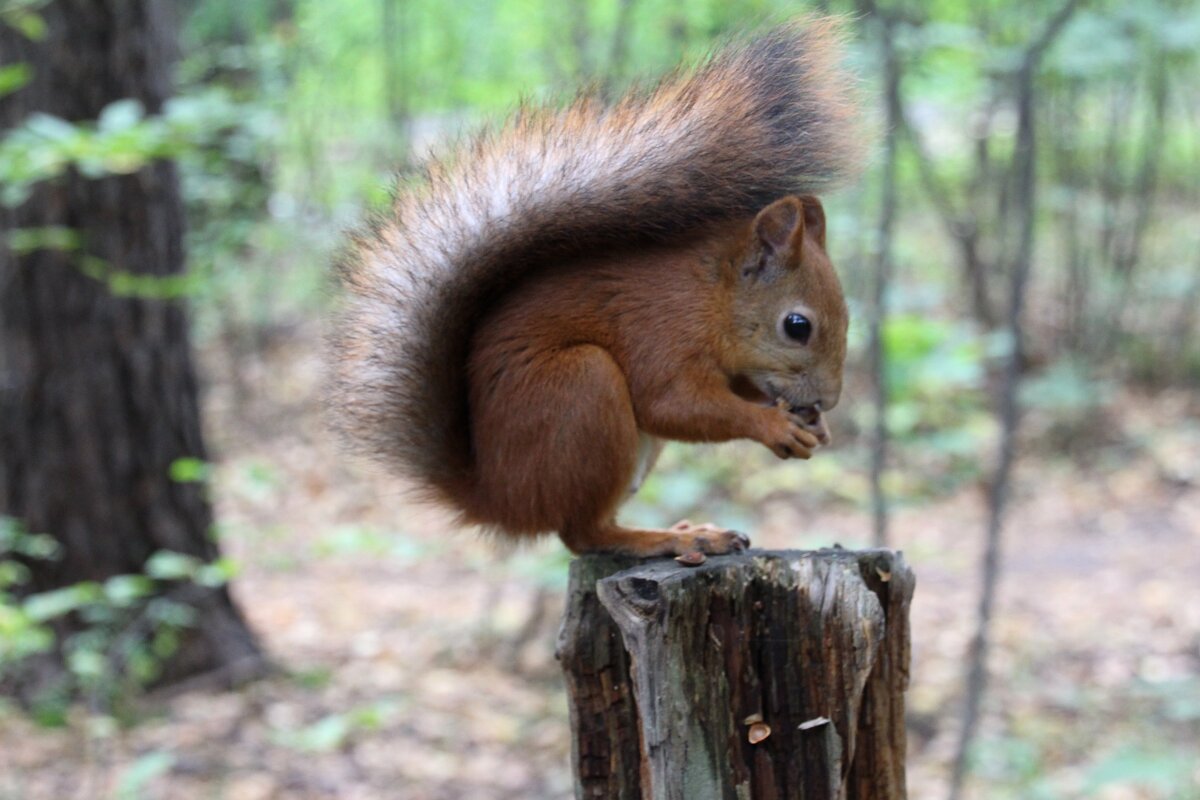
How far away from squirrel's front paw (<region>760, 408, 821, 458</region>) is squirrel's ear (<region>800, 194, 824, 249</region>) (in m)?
0.37

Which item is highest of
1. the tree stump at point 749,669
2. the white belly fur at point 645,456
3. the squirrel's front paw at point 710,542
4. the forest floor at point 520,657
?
the white belly fur at point 645,456

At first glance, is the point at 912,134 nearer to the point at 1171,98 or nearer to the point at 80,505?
the point at 80,505

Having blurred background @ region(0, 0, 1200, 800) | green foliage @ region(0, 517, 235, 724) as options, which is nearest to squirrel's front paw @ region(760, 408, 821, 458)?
blurred background @ region(0, 0, 1200, 800)

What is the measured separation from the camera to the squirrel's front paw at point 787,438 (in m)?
1.87

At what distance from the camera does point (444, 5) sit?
27.3 feet

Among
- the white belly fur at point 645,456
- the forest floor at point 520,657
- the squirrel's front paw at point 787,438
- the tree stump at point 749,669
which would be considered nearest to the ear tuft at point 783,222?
the squirrel's front paw at point 787,438

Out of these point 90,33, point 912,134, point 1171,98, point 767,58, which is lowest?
point 767,58

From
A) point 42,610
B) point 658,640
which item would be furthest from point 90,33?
point 658,640

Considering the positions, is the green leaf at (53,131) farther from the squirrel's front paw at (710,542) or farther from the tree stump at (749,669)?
the tree stump at (749,669)

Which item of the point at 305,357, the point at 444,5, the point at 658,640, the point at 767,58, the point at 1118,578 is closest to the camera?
the point at 658,640

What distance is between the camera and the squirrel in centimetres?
186

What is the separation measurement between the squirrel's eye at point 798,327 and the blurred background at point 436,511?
12.6 inches

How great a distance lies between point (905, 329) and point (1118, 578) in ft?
8.14

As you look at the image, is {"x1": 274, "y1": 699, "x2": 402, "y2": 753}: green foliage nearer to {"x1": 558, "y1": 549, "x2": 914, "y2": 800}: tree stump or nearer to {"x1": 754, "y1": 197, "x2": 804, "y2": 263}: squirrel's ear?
{"x1": 558, "y1": 549, "x2": 914, "y2": 800}: tree stump
